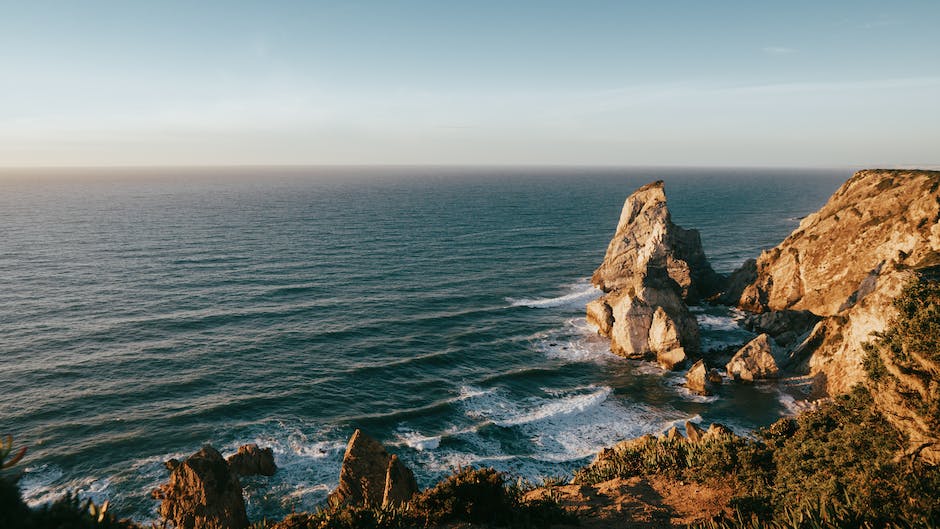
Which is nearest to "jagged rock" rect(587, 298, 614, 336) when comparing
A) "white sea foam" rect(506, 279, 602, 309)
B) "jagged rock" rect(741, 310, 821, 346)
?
"white sea foam" rect(506, 279, 602, 309)

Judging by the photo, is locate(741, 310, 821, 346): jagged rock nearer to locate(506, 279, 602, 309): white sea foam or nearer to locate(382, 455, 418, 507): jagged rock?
locate(506, 279, 602, 309): white sea foam

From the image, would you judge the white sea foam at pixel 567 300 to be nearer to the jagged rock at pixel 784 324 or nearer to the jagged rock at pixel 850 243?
the jagged rock at pixel 850 243

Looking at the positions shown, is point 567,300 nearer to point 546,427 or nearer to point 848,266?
point 546,427

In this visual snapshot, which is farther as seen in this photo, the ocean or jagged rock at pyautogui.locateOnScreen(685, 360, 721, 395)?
jagged rock at pyautogui.locateOnScreen(685, 360, 721, 395)

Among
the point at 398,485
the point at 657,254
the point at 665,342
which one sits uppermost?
the point at 657,254

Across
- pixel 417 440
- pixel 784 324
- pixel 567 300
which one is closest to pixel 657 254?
pixel 567 300

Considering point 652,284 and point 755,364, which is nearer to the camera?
point 755,364

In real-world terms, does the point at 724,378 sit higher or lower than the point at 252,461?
lower
